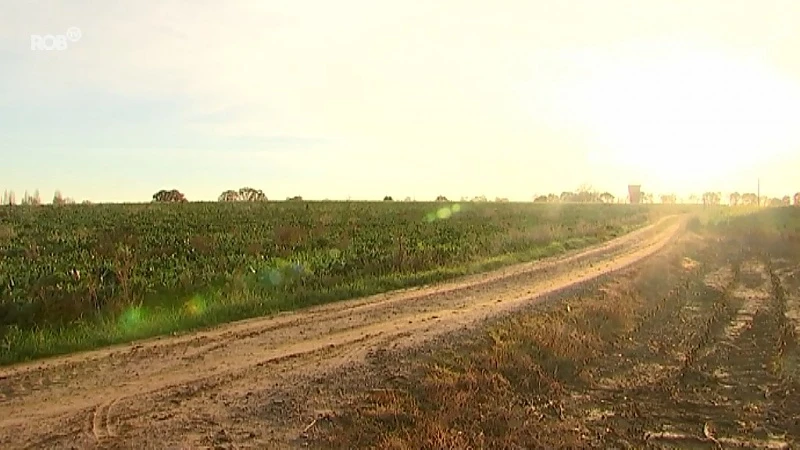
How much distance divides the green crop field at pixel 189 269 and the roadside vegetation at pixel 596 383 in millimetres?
4901

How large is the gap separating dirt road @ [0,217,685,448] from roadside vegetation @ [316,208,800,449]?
81cm

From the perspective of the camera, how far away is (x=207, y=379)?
1034cm

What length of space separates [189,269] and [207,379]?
11.0 m

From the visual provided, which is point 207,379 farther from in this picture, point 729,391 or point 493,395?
Answer: point 729,391

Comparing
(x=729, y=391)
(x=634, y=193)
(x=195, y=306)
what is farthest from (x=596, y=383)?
(x=634, y=193)

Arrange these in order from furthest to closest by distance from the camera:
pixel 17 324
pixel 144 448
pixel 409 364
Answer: pixel 17 324 → pixel 409 364 → pixel 144 448

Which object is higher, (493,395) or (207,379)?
(207,379)

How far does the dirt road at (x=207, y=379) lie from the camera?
8.31 m

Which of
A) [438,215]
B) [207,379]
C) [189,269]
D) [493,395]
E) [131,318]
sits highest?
[438,215]

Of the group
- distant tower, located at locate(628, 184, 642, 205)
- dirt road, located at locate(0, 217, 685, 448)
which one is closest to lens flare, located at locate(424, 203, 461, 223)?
dirt road, located at locate(0, 217, 685, 448)

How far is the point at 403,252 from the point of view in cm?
2517

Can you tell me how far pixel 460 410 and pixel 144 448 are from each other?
4.12 metres

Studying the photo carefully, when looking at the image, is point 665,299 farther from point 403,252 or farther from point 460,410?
point 460,410

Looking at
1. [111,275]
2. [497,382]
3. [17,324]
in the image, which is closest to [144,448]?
[497,382]
